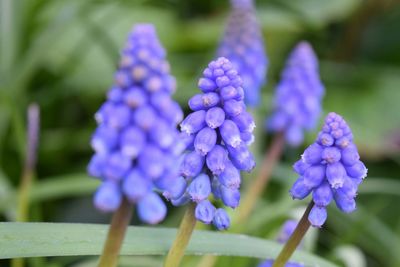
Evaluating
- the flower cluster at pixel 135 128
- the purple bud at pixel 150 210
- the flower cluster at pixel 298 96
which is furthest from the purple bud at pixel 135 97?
the flower cluster at pixel 298 96

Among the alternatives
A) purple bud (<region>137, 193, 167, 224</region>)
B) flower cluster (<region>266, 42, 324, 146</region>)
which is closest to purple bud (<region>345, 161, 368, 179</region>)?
purple bud (<region>137, 193, 167, 224</region>)

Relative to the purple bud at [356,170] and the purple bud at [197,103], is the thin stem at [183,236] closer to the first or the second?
the purple bud at [197,103]

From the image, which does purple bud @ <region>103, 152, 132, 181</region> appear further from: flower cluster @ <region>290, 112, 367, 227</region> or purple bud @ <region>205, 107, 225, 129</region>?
flower cluster @ <region>290, 112, 367, 227</region>

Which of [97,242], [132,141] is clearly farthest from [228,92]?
[97,242]

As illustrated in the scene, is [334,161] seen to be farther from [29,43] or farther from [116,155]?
[29,43]

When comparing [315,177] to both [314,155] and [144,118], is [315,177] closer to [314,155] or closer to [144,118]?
[314,155]
